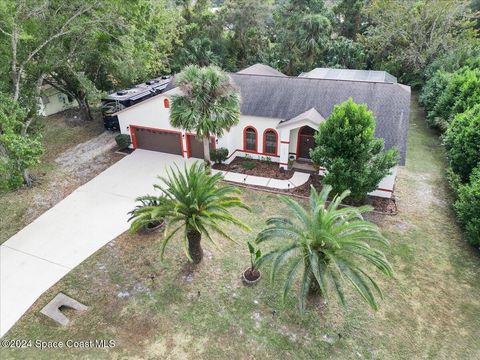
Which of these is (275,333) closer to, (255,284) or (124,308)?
(255,284)

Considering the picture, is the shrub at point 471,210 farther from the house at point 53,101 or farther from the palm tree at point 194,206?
the house at point 53,101

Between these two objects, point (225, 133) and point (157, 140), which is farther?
point (157, 140)

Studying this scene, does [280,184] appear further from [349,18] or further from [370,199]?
[349,18]

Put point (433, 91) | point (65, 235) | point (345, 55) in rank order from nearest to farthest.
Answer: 1. point (65, 235)
2. point (433, 91)
3. point (345, 55)

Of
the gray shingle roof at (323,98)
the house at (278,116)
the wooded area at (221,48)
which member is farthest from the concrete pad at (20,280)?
the gray shingle roof at (323,98)

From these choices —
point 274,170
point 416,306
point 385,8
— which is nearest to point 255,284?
point 416,306

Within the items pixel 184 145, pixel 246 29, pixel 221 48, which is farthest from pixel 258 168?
pixel 246 29

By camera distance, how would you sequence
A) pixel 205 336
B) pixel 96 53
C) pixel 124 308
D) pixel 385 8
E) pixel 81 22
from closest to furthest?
1. pixel 205 336
2. pixel 124 308
3. pixel 81 22
4. pixel 96 53
5. pixel 385 8
